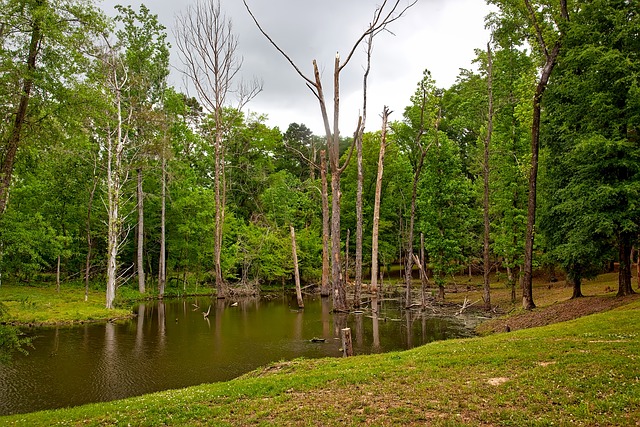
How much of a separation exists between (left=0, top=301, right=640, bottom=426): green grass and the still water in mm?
2942

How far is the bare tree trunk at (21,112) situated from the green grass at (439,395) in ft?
19.2

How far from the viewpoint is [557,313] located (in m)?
17.1

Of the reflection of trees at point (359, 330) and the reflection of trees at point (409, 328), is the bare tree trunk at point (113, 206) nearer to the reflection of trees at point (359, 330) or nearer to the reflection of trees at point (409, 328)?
the reflection of trees at point (359, 330)

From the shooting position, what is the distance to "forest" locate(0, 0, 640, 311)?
42.3 ft

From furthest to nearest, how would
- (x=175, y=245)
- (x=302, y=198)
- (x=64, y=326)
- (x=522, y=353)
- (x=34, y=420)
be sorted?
(x=302, y=198)
(x=175, y=245)
(x=64, y=326)
(x=522, y=353)
(x=34, y=420)

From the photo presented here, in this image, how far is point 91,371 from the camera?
43.9 ft

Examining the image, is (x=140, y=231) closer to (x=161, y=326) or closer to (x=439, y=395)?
(x=161, y=326)

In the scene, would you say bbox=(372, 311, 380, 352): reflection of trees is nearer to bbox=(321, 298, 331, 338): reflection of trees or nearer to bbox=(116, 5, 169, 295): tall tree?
bbox=(321, 298, 331, 338): reflection of trees

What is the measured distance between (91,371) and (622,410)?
44.7ft

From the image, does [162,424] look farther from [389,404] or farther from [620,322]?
[620,322]

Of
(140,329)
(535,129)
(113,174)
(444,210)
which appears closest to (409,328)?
(535,129)

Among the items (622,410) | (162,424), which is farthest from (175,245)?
(622,410)

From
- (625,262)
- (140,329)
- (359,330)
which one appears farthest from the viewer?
(140,329)

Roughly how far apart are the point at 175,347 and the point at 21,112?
10.1m
